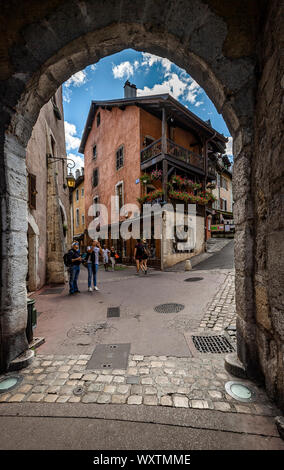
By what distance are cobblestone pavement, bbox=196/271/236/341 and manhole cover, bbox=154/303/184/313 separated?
62 centimetres

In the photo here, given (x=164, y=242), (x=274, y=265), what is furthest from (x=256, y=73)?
(x=164, y=242)

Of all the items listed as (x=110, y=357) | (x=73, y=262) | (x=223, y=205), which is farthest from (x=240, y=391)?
(x=223, y=205)

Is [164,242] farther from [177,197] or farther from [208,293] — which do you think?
[208,293]

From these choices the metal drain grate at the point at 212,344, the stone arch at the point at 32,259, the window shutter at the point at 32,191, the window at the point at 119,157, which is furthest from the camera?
the window at the point at 119,157

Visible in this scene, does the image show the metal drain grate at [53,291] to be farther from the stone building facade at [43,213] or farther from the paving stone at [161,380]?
the paving stone at [161,380]

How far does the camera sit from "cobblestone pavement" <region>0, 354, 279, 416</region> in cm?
183

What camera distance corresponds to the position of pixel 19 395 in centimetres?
195

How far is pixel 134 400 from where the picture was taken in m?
1.85

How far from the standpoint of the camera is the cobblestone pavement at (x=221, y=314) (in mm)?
3432

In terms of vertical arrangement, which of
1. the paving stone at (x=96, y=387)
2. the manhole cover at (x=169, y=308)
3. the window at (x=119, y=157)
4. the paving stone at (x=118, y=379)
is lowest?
the manhole cover at (x=169, y=308)

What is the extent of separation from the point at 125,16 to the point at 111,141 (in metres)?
14.8

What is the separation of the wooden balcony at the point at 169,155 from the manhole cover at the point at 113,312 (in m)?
9.07

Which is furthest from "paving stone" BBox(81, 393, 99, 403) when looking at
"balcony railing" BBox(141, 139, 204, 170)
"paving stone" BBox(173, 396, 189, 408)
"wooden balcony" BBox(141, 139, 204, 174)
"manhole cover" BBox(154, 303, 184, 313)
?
"balcony railing" BBox(141, 139, 204, 170)

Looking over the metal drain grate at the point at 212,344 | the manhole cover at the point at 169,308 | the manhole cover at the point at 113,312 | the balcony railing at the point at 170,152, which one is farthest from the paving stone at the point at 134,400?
the balcony railing at the point at 170,152
